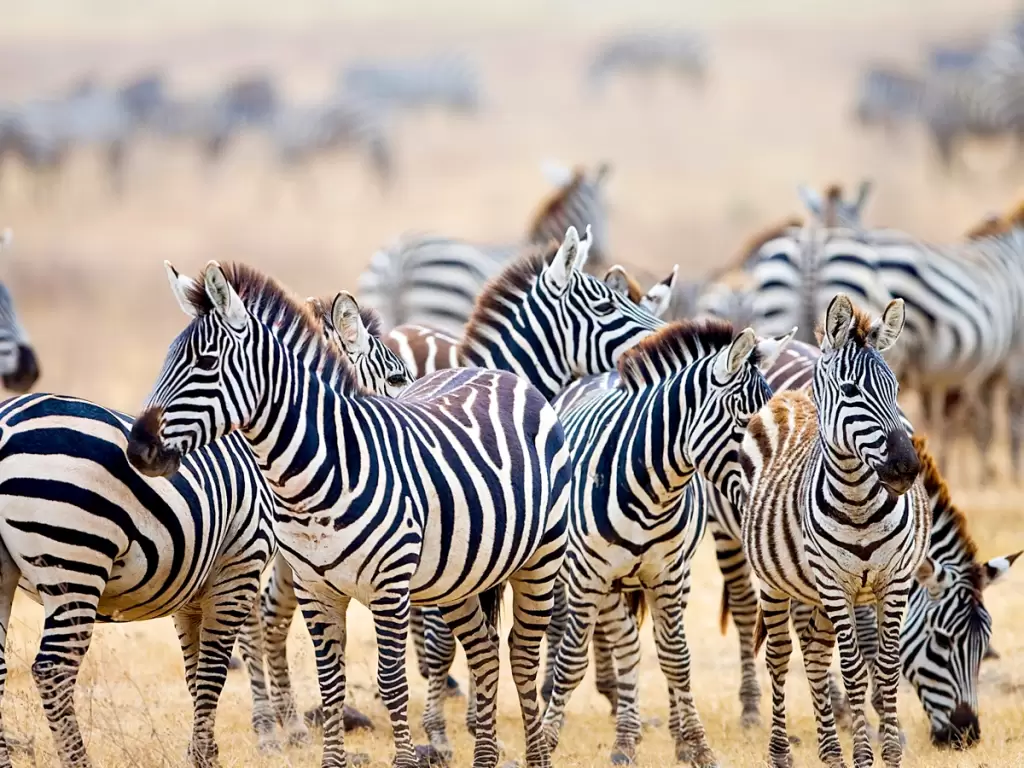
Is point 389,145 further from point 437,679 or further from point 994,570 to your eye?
point 994,570

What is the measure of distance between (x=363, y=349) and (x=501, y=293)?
1.02 metres

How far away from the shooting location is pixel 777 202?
2594cm

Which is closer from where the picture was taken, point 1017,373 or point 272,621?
point 272,621

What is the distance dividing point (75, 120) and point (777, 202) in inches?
575

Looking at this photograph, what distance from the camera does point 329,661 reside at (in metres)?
5.80

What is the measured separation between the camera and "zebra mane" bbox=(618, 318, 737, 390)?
21.5ft

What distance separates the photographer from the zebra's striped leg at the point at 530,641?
6398 millimetres

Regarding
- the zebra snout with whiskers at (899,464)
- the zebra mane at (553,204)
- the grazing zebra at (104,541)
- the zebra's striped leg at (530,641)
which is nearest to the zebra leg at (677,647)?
the zebra's striped leg at (530,641)

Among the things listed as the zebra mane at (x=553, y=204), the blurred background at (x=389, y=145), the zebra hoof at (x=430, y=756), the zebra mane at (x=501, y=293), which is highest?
the blurred background at (x=389, y=145)

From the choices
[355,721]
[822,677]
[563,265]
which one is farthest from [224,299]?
[822,677]

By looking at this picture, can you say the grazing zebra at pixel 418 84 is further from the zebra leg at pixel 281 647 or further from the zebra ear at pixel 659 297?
the zebra leg at pixel 281 647

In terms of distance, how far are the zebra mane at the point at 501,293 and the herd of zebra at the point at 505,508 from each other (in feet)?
0.06

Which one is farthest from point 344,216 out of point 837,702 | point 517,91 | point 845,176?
point 837,702

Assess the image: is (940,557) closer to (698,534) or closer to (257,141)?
(698,534)
